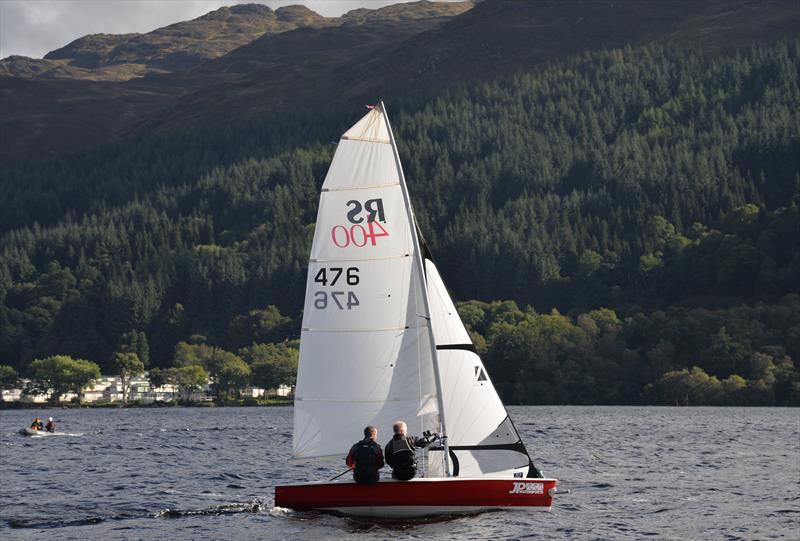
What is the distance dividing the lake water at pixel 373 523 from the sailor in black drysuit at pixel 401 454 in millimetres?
1907

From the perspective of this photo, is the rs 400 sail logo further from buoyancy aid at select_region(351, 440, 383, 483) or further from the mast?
buoyancy aid at select_region(351, 440, 383, 483)

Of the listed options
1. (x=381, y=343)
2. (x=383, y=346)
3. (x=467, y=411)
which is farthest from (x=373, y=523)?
(x=381, y=343)

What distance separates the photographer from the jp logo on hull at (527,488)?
1788 inches

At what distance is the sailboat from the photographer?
150ft

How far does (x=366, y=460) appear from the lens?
43844mm

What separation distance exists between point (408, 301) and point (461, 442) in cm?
517

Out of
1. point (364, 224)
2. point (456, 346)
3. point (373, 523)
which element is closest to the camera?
point (373, 523)

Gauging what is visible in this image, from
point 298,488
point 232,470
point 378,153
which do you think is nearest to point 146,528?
point 298,488

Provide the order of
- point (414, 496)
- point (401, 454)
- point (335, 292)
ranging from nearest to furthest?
1. point (401, 454)
2. point (414, 496)
3. point (335, 292)

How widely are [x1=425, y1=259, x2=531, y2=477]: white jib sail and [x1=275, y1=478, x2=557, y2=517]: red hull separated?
856mm

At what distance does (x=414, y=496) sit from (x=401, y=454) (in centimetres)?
164

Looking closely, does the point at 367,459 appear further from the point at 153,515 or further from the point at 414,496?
the point at 153,515

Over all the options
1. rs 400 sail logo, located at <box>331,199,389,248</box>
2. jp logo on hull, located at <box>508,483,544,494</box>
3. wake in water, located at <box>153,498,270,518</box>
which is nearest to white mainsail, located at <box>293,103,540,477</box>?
rs 400 sail logo, located at <box>331,199,389,248</box>

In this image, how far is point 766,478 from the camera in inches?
2726
